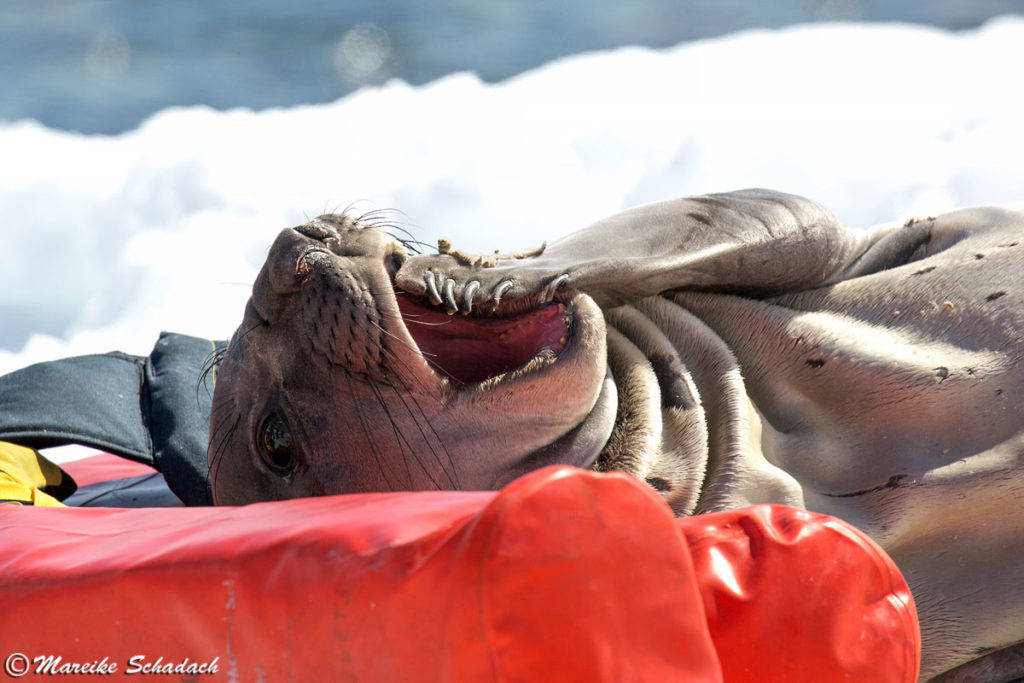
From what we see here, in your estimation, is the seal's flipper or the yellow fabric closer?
the seal's flipper

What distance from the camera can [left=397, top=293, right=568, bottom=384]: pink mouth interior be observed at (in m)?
2.02

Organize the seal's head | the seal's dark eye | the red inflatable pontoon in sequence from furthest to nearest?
the seal's dark eye, the seal's head, the red inflatable pontoon

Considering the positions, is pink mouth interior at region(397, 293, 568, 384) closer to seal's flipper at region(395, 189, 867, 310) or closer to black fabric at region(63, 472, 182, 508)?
seal's flipper at region(395, 189, 867, 310)

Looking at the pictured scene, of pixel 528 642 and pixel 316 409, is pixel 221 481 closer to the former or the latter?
pixel 316 409

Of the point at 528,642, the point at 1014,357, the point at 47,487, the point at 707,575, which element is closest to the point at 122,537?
the point at 528,642

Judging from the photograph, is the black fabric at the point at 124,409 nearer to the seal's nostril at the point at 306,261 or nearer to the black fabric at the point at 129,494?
the black fabric at the point at 129,494

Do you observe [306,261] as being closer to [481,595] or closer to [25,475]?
[25,475]

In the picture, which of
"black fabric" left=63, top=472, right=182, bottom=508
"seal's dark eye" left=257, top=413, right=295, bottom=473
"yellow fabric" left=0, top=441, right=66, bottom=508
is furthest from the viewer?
"black fabric" left=63, top=472, right=182, bottom=508

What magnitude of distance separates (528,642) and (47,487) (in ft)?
6.40

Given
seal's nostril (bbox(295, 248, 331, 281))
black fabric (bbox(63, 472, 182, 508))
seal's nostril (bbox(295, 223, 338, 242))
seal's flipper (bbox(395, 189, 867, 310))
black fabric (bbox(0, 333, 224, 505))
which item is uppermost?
seal's nostril (bbox(295, 223, 338, 242))

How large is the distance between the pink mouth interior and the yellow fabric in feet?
2.71

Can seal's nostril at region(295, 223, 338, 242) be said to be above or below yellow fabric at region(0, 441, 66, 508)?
above

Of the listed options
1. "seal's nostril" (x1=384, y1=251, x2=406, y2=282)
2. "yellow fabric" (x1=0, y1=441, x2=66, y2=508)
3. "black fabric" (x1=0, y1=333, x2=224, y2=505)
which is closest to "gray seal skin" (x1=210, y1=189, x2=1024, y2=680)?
"seal's nostril" (x1=384, y1=251, x2=406, y2=282)

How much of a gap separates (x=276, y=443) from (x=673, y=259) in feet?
2.87
